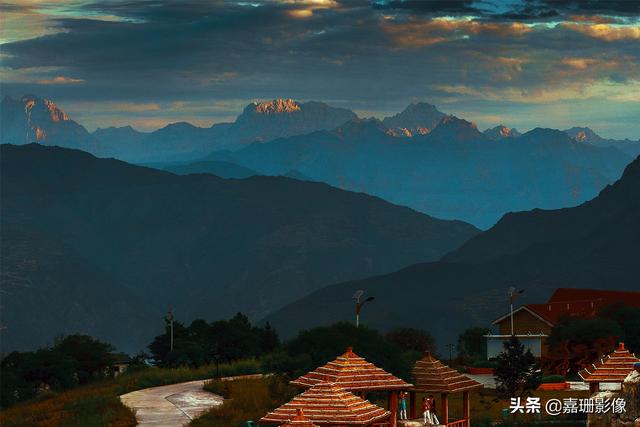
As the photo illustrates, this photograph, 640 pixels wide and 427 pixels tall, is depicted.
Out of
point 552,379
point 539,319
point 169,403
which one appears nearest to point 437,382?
point 169,403

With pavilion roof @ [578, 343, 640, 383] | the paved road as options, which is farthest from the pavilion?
the paved road

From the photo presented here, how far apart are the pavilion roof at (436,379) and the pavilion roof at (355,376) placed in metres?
6.92

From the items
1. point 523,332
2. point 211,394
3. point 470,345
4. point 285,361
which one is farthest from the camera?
point 470,345

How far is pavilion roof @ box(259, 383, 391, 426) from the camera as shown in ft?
134

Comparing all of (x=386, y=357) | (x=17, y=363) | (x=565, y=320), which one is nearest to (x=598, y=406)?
(x=386, y=357)

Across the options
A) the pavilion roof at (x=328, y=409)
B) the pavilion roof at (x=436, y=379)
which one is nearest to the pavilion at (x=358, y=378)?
the pavilion roof at (x=328, y=409)

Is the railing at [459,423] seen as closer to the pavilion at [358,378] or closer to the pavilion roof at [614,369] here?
the pavilion roof at [614,369]

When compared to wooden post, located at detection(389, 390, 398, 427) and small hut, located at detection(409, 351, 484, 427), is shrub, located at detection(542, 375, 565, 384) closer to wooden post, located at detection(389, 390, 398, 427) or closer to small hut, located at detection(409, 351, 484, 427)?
small hut, located at detection(409, 351, 484, 427)

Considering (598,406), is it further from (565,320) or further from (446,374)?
(565,320)

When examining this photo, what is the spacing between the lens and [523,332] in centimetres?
12038

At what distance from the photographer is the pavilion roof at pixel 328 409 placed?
4097 cm

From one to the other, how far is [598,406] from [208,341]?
236ft

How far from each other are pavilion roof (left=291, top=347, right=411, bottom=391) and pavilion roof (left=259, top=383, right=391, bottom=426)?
5.23 meters

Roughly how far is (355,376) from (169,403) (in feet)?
70.5
